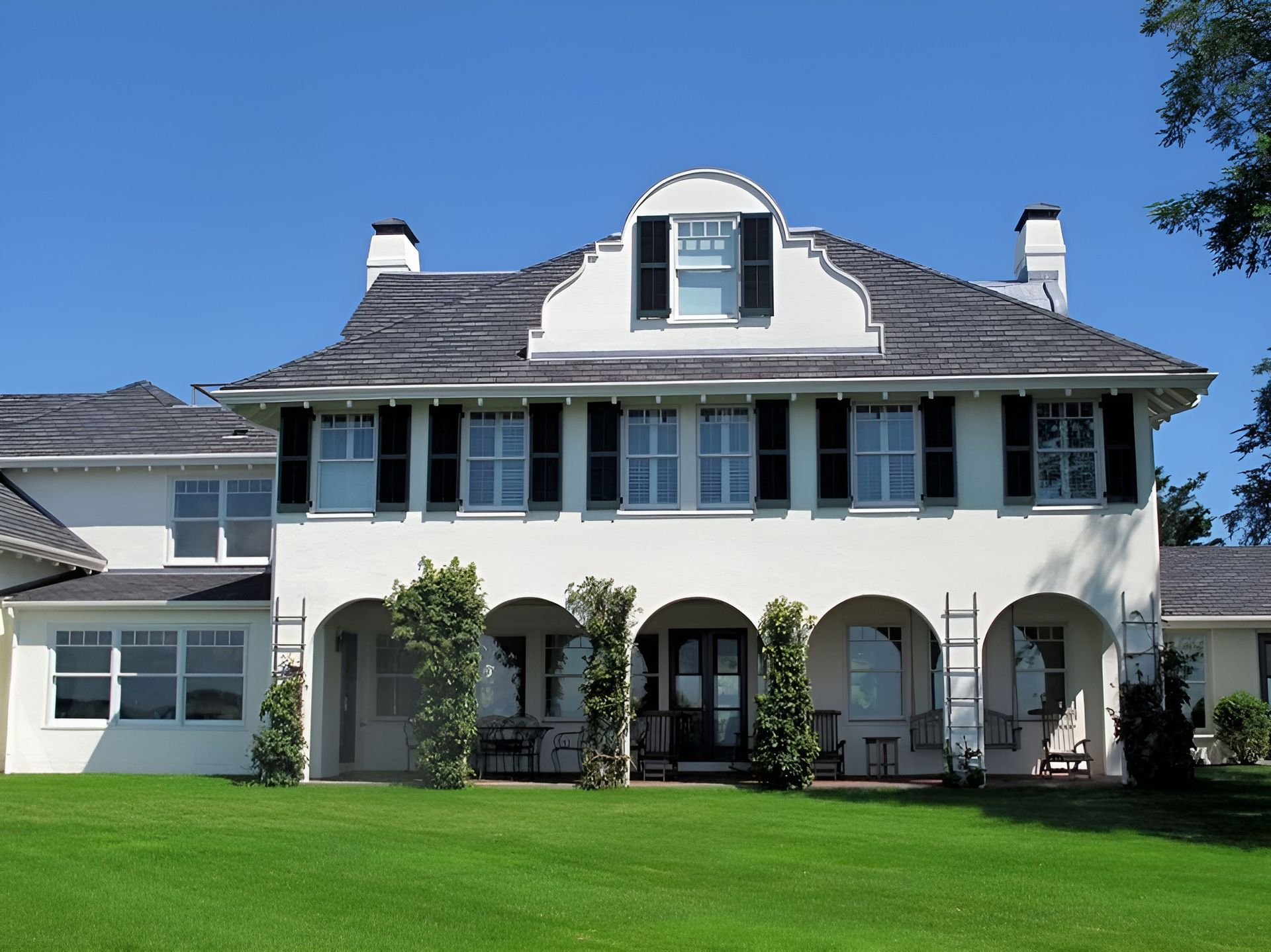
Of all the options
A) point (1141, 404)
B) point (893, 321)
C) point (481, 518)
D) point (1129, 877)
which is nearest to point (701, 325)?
point (893, 321)

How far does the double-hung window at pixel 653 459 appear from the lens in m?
22.6

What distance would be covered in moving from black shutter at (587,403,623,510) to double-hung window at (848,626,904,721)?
183 inches

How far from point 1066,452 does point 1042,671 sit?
4.04 metres

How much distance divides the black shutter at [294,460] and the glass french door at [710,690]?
21.0ft

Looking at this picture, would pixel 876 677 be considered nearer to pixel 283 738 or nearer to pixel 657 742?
pixel 657 742

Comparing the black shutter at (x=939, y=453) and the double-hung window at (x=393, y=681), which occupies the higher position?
the black shutter at (x=939, y=453)

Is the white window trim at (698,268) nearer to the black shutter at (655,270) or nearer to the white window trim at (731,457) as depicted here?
the black shutter at (655,270)

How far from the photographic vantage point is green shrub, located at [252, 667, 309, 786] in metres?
21.7

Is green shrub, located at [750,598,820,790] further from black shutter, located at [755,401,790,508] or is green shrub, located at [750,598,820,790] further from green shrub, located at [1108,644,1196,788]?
green shrub, located at [1108,644,1196,788]

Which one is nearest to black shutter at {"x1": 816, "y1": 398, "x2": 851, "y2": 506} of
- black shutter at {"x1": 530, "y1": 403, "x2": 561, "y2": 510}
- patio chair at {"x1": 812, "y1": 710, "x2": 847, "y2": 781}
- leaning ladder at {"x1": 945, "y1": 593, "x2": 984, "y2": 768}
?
leaning ladder at {"x1": 945, "y1": 593, "x2": 984, "y2": 768}

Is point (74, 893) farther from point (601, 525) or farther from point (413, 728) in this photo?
point (601, 525)

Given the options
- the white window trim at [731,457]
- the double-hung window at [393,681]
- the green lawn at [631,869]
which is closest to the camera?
the green lawn at [631,869]

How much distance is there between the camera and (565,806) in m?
19.1

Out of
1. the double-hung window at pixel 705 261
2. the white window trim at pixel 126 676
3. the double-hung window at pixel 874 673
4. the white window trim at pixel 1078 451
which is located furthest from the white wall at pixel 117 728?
the white window trim at pixel 1078 451
